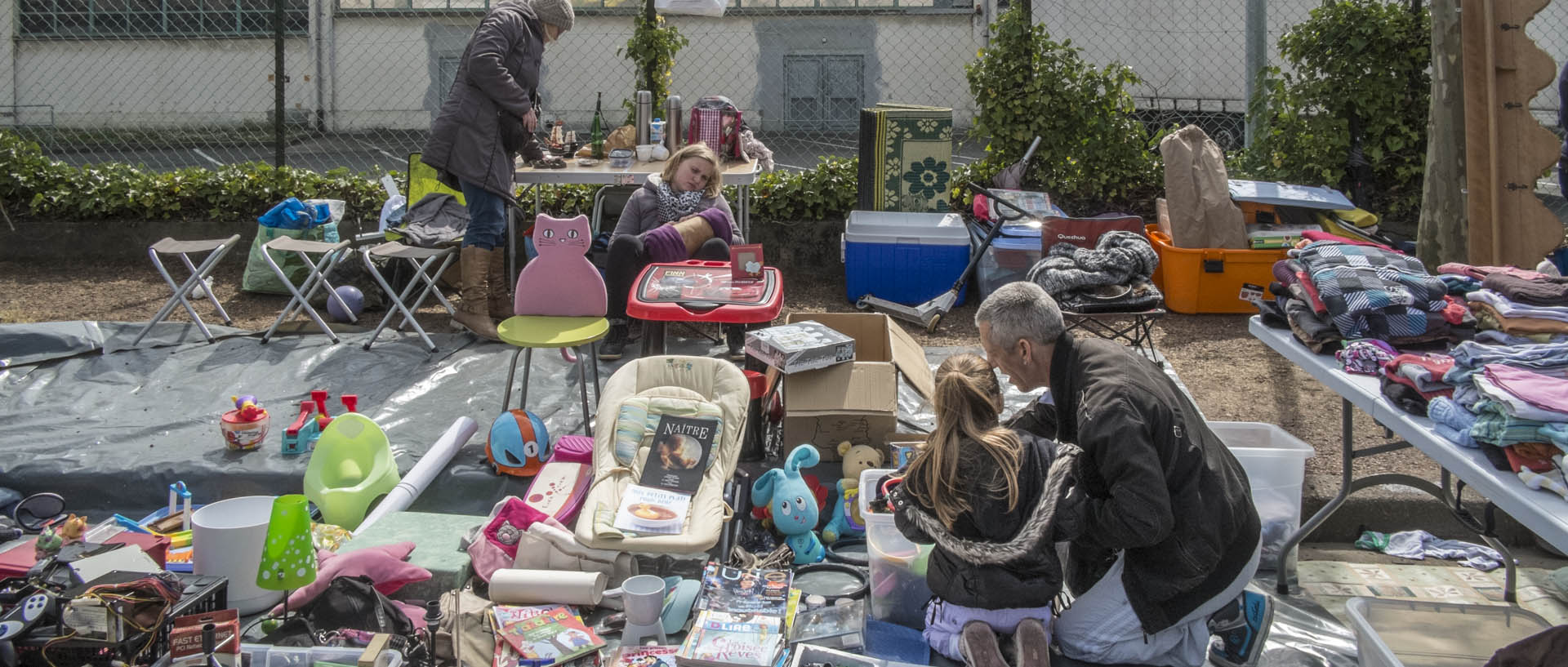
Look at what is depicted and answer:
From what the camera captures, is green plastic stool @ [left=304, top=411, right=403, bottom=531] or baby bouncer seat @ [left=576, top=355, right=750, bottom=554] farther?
green plastic stool @ [left=304, top=411, right=403, bottom=531]

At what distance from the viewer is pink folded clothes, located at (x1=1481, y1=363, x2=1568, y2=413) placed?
9.22 feet

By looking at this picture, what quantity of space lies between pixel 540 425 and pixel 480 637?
1.35 metres

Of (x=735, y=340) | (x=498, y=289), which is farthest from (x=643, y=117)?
(x=735, y=340)

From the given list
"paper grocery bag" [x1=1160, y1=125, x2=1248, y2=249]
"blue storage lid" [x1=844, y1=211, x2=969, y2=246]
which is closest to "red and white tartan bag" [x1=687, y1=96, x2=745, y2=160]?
"blue storage lid" [x1=844, y1=211, x2=969, y2=246]

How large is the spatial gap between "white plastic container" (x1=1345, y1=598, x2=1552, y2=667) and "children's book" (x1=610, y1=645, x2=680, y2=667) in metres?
1.88

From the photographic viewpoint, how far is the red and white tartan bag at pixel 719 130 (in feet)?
23.4

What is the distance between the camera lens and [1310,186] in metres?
7.22

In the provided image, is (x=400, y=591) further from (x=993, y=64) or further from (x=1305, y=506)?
(x=993, y=64)

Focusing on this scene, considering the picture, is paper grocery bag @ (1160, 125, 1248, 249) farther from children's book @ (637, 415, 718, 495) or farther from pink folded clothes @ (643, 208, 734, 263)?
children's book @ (637, 415, 718, 495)

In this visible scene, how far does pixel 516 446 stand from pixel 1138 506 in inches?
96.5

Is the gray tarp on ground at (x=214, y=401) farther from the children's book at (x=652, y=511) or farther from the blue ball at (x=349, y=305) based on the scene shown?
the children's book at (x=652, y=511)

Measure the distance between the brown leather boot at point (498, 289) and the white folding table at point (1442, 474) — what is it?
153 inches

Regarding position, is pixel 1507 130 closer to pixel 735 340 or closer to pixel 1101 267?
pixel 1101 267

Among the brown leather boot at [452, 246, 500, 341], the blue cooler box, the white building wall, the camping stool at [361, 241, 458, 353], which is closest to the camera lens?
the camping stool at [361, 241, 458, 353]
